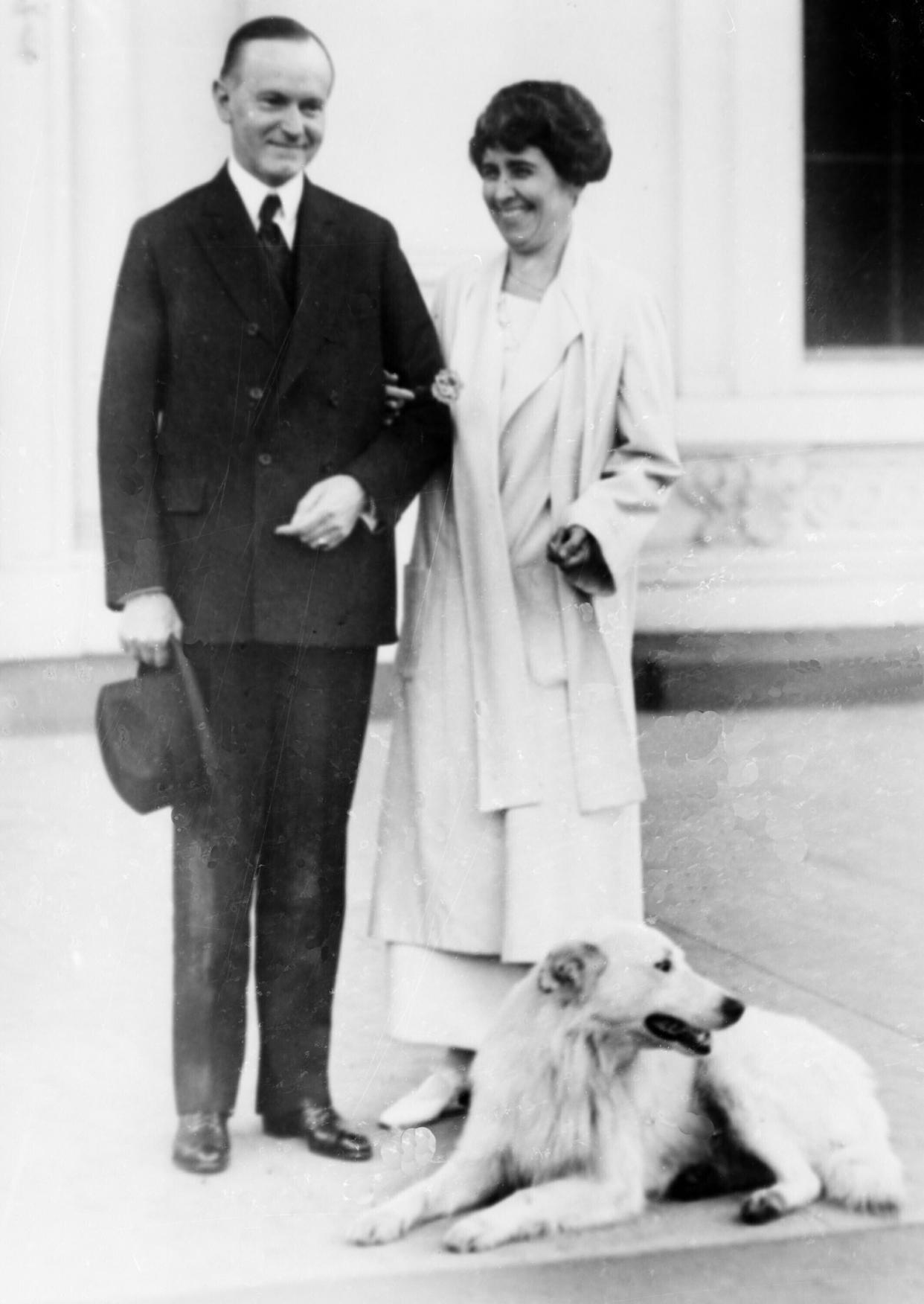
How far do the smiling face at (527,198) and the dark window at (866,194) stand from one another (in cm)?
100

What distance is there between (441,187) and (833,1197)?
2212 millimetres

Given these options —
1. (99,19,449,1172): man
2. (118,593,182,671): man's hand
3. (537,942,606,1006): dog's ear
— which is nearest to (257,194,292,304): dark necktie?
(99,19,449,1172): man

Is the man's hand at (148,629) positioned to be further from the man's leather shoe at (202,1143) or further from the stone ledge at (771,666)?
the stone ledge at (771,666)

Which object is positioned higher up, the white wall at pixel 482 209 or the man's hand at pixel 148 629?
the white wall at pixel 482 209

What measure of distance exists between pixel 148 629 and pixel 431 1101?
1167mm

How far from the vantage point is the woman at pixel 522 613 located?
139 inches

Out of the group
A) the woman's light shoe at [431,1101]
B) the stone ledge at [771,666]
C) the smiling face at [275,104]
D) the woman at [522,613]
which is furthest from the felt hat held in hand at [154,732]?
the stone ledge at [771,666]

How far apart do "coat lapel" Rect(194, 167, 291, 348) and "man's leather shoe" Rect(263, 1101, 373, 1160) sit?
152 centimetres

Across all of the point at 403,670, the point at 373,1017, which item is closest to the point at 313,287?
the point at 403,670

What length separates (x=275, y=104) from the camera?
3.26 m

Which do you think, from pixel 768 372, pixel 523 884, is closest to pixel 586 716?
pixel 523 884

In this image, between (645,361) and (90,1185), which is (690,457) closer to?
(645,361)

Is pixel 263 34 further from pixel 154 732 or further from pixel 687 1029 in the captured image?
pixel 687 1029

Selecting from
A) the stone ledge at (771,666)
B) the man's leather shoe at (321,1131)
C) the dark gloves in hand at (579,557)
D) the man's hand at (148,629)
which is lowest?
the man's leather shoe at (321,1131)
